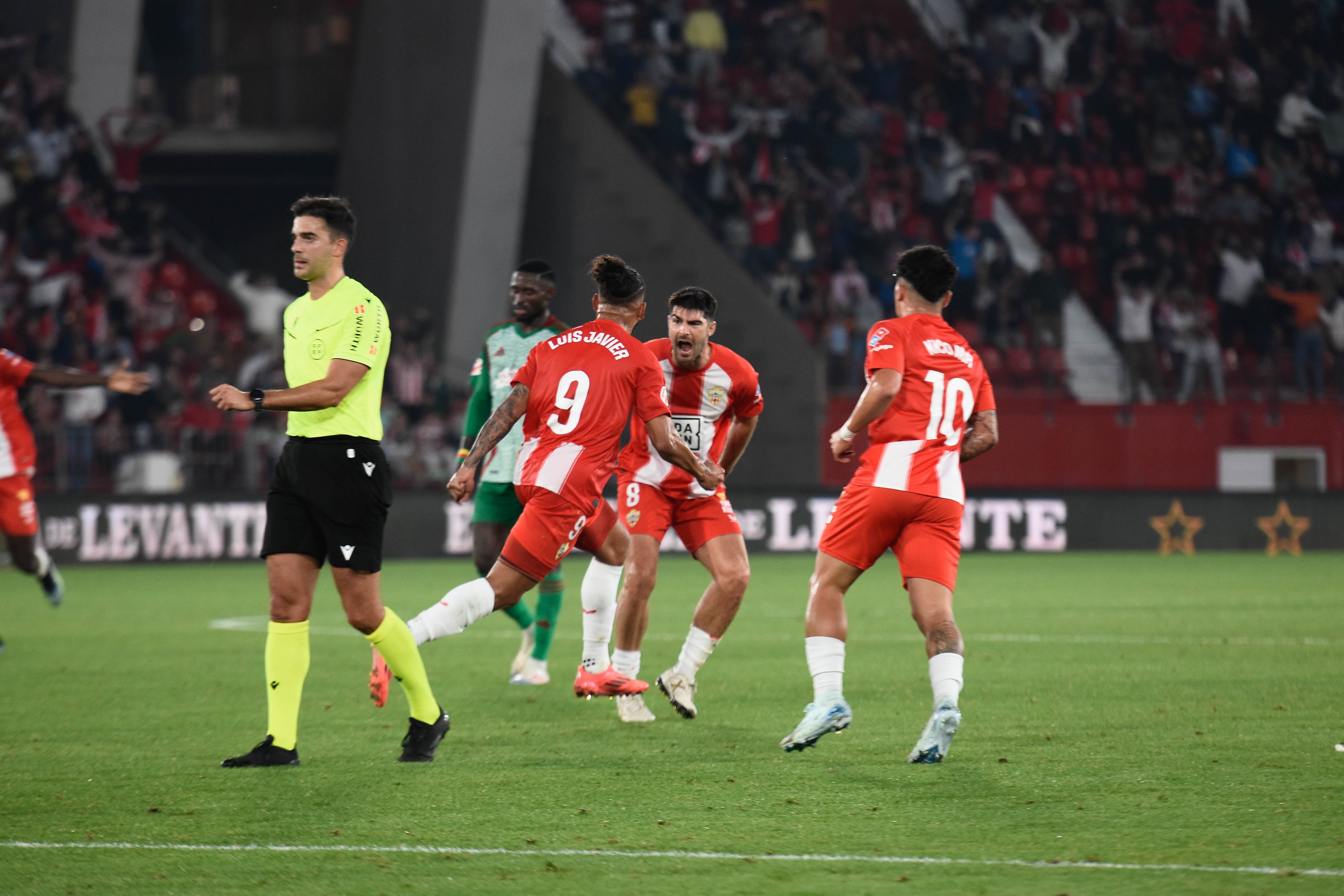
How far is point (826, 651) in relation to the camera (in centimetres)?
715

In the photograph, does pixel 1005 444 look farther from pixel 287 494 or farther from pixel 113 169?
pixel 287 494

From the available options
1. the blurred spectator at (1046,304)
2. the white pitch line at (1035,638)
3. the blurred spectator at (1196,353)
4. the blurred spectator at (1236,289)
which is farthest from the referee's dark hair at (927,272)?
the blurred spectator at (1236,289)

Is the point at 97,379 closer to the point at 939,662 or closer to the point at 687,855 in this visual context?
the point at 939,662

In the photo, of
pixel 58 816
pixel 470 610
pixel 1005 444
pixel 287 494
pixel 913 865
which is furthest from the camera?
pixel 1005 444

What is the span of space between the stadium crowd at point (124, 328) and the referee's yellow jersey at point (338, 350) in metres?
15.1

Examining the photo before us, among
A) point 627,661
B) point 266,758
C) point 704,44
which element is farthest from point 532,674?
point 704,44

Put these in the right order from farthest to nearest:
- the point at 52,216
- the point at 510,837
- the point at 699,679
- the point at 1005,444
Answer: the point at 1005,444 → the point at 52,216 → the point at 699,679 → the point at 510,837

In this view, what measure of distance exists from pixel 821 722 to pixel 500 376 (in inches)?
140

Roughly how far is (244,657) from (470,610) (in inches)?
188

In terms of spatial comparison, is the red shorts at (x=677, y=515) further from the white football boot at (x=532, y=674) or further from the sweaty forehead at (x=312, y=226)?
the sweaty forehead at (x=312, y=226)

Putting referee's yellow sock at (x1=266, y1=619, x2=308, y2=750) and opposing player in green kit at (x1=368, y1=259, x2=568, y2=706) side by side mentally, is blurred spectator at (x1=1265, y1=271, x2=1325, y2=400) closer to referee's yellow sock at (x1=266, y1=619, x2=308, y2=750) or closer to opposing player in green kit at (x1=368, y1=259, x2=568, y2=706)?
opposing player in green kit at (x1=368, y1=259, x2=568, y2=706)

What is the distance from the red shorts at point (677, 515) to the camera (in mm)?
8648

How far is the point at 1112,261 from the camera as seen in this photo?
93.7 feet

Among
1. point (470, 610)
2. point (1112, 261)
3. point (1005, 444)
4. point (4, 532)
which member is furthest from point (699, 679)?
point (1112, 261)
